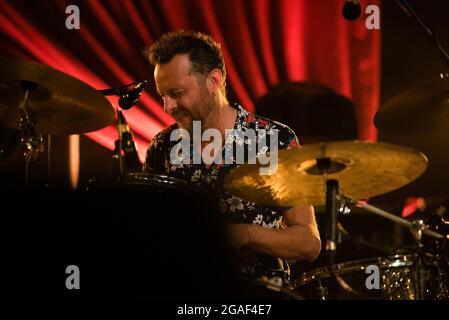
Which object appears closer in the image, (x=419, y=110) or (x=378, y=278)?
(x=378, y=278)

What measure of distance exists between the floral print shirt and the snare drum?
7.8 inches

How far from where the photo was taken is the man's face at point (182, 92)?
2.42 meters

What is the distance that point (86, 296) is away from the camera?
84 centimetres

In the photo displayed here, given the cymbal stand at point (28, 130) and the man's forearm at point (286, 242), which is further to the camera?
the cymbal stand at point (28, 130)

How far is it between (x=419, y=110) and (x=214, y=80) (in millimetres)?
855

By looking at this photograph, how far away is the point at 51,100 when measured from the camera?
2.31 m

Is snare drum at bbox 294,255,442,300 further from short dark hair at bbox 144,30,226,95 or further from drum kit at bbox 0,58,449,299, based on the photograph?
short dark hair at bbox 144,30,226,95

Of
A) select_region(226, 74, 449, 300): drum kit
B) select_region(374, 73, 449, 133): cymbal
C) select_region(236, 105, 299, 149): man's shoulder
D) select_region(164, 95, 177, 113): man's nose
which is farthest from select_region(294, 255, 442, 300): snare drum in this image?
select_region(164, 95, 177, 113): man's nose

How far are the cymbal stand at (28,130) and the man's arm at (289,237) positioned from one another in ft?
2.63

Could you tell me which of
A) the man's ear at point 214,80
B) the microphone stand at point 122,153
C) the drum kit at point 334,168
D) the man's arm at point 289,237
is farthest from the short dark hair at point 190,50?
the microphone stand at point 122,153

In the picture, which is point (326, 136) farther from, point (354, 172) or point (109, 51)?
point (354, 172)

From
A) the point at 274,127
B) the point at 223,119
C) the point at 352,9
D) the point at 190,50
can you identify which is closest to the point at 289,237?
the point at 274,127

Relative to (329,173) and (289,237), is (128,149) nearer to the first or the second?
(329,173)

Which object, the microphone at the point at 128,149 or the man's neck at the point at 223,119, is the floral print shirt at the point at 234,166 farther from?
the microphone at the point at 128,149
